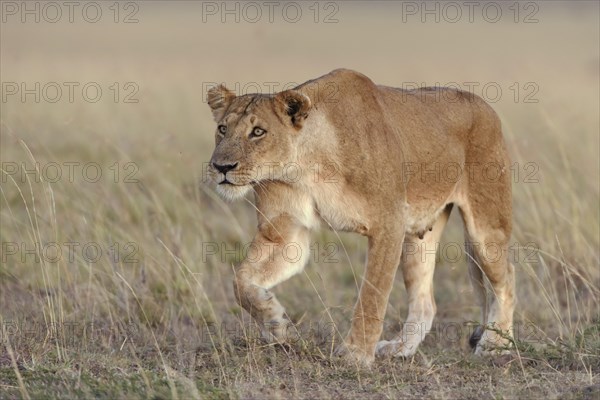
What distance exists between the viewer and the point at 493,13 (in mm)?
47812

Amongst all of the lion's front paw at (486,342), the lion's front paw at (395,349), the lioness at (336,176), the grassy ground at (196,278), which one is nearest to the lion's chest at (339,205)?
the lioness at (336,176)

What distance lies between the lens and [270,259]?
7.58 metres

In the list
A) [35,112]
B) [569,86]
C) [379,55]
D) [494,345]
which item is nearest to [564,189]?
[494,345]

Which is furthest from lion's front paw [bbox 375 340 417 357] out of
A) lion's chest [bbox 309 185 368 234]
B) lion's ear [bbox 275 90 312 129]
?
lion's ear [bbox 275 90 312 129]

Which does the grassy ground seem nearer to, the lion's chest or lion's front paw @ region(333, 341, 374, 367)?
lion's front paw @ region(333, 341, 374, 367)

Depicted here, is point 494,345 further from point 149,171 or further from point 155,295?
point 149,171

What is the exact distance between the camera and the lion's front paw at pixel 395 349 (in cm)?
813

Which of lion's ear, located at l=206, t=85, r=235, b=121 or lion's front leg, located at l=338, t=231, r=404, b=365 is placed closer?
lion's front leg, located at l=338, t=231, r=404, b=365

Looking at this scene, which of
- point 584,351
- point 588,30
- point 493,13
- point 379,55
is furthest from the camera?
point 493,13

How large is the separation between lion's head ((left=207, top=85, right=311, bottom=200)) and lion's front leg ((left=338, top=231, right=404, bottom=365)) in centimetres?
79

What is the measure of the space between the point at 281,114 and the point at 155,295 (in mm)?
2387

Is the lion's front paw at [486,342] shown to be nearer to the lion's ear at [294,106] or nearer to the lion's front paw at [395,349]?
the lion's front paw at [395,349]

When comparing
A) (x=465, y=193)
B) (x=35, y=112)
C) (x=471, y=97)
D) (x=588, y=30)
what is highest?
(x=471, y=97)

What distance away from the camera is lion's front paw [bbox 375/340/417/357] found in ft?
26.7
